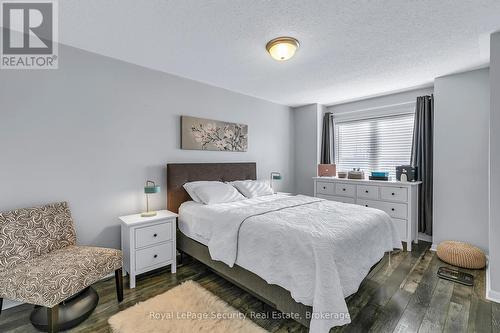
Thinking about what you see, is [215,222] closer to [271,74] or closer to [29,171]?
[29,171]

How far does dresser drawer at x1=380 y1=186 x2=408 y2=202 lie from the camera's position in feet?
11.0

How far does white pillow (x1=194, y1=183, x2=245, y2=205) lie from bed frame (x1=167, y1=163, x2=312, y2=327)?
30cm

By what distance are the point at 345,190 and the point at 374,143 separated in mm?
1116

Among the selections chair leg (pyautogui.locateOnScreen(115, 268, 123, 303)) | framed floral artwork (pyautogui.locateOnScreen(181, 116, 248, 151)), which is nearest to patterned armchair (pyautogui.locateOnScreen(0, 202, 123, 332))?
chair leg (pyautogui.locateOnScreen(115, 268, 123, 303))

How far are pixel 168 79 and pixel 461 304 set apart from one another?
3.99 metres

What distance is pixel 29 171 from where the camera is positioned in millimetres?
2109

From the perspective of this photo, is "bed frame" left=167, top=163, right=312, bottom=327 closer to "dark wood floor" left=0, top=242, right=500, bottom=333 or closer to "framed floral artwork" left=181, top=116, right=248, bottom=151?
"dark wood floor" left=0, top=242, right=500, bottom=333

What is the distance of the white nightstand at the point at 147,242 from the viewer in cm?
231

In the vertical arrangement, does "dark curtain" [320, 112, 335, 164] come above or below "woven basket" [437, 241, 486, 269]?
above

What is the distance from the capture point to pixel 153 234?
8.02ft

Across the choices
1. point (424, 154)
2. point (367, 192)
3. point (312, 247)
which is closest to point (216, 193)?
point (312, 247)

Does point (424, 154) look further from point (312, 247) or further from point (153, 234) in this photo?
point (153, 234)

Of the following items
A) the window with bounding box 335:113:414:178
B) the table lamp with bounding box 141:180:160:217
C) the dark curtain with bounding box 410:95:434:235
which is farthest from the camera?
the window with bounding box 335:113:414:178

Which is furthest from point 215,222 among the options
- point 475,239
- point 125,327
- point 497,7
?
point 475,239
